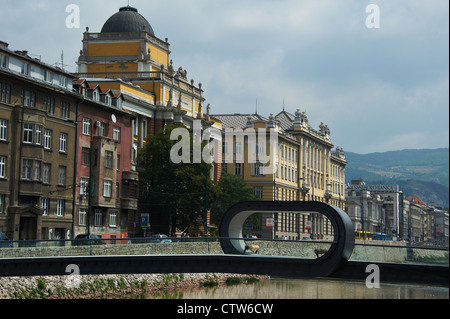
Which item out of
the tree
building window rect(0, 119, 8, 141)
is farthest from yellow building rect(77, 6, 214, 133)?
building window rect(0, 119, 8, 141)

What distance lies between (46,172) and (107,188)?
10164 mm

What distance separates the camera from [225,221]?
41.7 meters

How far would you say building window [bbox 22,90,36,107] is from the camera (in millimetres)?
65750

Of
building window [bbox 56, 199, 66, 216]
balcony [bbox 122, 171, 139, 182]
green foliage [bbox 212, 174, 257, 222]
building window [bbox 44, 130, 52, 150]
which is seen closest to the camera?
building window [bbox 44, 130, 52, 150]

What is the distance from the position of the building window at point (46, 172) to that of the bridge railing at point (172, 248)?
2875 centimetres

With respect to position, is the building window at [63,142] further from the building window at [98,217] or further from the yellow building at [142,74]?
the yellow building at [142,74]

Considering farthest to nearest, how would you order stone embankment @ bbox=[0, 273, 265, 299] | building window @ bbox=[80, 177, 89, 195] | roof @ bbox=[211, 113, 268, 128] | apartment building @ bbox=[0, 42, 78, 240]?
roof @ bbox=[211, 113, 268, 128] → building window @ bbox=[80, 177, 89, 195] → apartment building @ bbox=[0, 42, 78, 240] → stone embankment @ bbox=[0, 273, 265, 299]

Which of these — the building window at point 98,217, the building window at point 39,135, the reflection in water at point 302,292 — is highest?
the building window at point 39,135

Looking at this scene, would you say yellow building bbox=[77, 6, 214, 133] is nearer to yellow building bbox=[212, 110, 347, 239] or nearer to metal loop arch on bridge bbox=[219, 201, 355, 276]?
yellow building bbox=[212, 110, 347, 239]


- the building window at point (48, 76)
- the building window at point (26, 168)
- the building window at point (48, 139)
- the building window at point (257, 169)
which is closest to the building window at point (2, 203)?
the building window at point (26, 168)

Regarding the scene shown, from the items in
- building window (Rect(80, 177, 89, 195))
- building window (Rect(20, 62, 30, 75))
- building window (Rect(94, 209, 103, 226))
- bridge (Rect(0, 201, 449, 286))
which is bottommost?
bridge (Rect(0, 201, 449, 286))

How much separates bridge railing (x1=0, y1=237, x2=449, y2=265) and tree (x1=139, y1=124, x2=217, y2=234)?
4350cm

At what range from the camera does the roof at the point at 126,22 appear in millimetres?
100188

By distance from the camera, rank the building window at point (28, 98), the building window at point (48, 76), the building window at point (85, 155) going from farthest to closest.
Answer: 1. the building window at point (85, 155)
2. the building window at point (48, 76)
3. the building window at point (28, 98)
